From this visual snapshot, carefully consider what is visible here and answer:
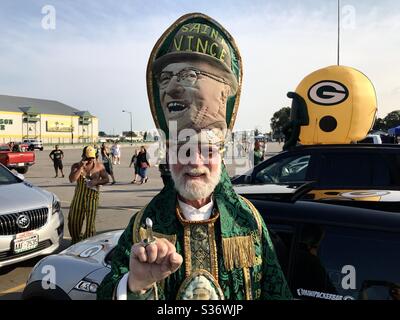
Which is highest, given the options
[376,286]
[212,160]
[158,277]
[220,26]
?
[220,26]

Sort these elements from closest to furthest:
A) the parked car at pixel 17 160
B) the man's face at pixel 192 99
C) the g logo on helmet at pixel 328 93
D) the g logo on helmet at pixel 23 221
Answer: the man's face at pixel 192 99 → the g logo on helmet at pixel 23 221 → the g logo on helmet at pixel 328 93 → the parked car at pixel 17 160

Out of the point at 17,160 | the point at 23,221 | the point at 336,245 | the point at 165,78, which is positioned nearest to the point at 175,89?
the point at 165,78

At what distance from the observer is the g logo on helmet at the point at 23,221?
15.3ft

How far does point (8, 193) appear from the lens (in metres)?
5.09

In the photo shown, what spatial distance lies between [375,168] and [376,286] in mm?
2926

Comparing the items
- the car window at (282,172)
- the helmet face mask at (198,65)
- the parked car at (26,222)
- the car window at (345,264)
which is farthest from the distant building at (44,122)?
the helmet face mask at (198,65)

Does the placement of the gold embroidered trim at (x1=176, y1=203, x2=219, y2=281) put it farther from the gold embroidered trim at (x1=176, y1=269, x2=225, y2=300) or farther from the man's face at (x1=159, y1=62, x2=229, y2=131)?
the man's face at (x1=159, y1=62, x2=229, y2=131)

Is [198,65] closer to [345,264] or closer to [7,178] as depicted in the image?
[345,264]

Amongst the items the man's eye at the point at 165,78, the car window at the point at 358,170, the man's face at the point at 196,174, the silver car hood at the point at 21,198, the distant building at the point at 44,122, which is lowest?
the silver car hood at the point at 21,198

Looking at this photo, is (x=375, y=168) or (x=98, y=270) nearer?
(x=98, y=270)

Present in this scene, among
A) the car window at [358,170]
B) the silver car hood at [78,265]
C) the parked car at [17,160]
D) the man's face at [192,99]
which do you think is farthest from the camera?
the parked car at [17,160]

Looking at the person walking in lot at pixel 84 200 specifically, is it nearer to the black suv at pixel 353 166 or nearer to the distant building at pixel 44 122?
the black suv at pixel 353 166

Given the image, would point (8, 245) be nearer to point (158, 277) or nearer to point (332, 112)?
point (158, 277)
